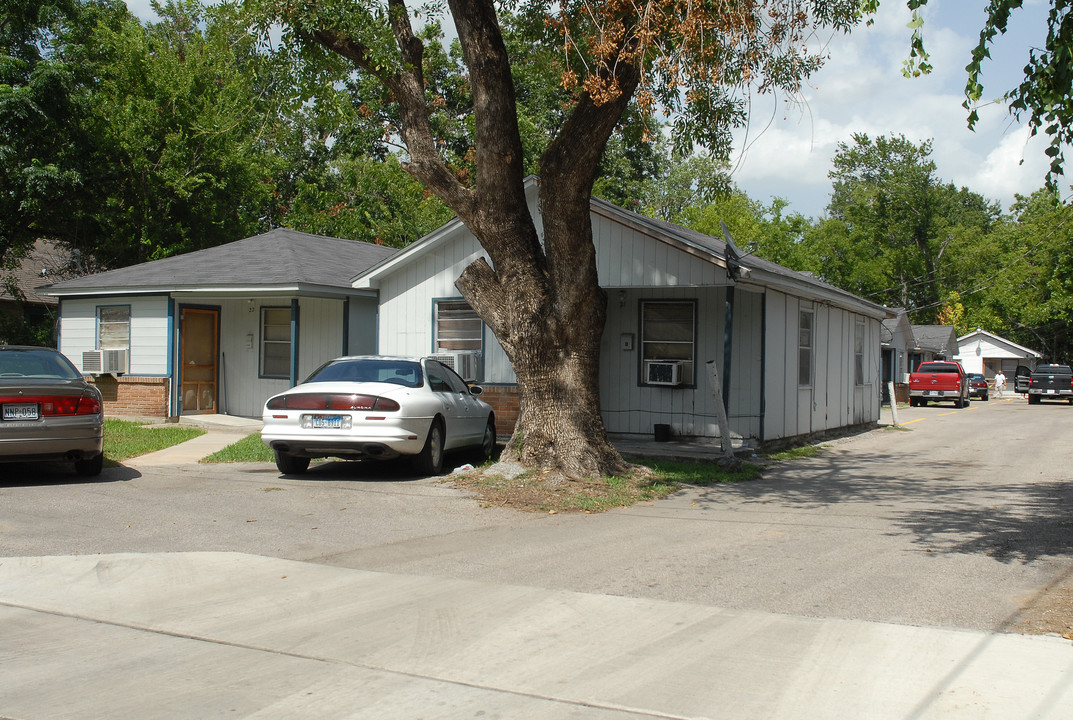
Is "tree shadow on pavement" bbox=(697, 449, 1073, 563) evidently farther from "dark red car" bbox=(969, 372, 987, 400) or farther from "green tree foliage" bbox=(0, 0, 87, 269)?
"dark red car" bbox=(969, 372, 987, 400)

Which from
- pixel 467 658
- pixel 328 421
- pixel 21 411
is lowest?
pixel 467 658

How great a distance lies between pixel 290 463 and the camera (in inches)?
473

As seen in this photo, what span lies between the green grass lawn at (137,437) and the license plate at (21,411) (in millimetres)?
2899

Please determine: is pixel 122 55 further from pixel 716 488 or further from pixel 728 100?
pixel 716 488

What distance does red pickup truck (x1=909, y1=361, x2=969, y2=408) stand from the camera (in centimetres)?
3569

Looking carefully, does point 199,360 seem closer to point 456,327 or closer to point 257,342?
point 257,342

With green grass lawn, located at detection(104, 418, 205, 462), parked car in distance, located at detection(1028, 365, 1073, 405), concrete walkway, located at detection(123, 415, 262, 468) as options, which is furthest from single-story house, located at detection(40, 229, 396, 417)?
parked car in distance, located at detection(1028, 365, 1073, 405)

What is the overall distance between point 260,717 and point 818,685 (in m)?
2.63

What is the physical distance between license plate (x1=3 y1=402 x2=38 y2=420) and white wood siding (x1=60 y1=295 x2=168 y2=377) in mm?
8638

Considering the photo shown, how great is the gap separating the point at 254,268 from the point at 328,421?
847 centimetres

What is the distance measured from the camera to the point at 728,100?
13312 millimetres

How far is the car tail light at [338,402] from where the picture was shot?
1105cm

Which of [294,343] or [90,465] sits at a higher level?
[294,343]

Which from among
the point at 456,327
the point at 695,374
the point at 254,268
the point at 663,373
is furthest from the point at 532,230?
the point at 254,268
